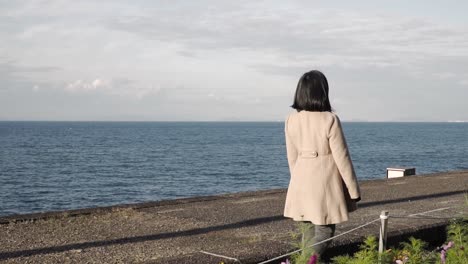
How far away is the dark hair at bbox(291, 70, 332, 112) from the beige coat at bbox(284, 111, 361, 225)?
0.06 metres

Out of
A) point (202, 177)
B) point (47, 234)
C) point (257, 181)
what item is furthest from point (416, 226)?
point (202, 177)

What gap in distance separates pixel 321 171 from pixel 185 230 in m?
2.92

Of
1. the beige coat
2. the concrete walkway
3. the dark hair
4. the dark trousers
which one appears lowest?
the concrete walkway

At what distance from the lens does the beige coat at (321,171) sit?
189 inches

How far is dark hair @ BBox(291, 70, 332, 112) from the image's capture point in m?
4.75

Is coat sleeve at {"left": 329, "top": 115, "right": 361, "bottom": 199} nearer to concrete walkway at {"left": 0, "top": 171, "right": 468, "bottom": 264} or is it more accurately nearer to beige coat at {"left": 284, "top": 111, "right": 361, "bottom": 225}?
beige coat at {"left": 284, "top": 111, "right": 361, "bottom": 225}

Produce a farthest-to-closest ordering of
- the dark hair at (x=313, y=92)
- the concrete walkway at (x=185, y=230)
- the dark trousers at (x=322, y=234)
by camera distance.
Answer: the concrete walkway at (x=185, y=230) < the dark trousers at (x=322, y=234) < the dark hair at (x=313, y=92)

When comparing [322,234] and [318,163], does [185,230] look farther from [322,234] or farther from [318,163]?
[318,163]

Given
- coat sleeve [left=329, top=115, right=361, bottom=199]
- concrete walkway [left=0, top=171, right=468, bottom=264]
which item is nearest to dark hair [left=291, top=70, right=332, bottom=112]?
coat sleeve [left=329, top=115, right=361, bottom=199]

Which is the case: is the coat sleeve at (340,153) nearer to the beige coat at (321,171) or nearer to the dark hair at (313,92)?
the beige coat at (321,171)

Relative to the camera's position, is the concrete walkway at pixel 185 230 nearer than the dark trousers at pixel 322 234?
No

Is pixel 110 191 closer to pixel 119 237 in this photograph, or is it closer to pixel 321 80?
pixel 119 237

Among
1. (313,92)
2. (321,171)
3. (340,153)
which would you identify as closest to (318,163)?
(321,171)

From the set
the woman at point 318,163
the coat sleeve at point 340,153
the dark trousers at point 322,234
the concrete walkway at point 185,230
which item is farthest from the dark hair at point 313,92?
the concrete walkway at point 185,230
